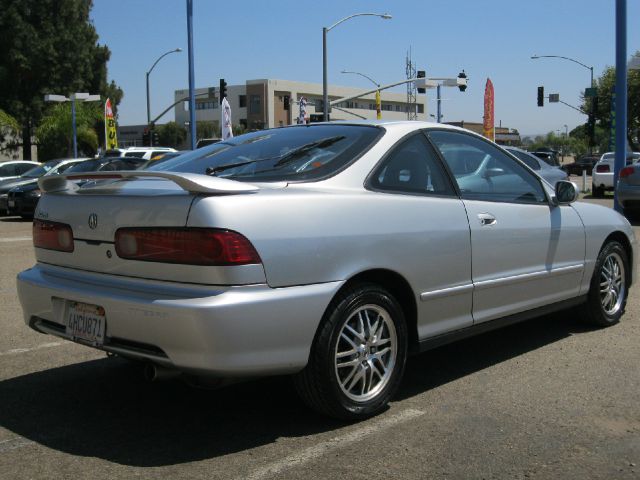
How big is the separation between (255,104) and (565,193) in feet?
277

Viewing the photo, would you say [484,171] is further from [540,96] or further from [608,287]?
[540,96]

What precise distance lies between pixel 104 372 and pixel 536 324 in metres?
3.48

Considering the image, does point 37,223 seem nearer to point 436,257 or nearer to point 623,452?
point 436,257

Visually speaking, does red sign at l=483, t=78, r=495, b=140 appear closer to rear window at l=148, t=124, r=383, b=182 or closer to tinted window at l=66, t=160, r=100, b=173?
tinted window at l=66, t=160, r=100, b=173

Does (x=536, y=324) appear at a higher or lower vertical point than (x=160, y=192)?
lower

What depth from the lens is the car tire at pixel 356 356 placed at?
3.52 metres

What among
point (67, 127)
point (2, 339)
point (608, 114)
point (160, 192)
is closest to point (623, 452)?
point (160, 192)

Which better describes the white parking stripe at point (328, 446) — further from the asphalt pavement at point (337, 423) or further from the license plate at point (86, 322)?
the license plate at point (86, 322)

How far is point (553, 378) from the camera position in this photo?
453 cm

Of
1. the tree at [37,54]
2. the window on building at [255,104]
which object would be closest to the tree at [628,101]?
the tree at [37,54]

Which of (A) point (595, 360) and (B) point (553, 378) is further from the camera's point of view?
(A) point (595, 360)

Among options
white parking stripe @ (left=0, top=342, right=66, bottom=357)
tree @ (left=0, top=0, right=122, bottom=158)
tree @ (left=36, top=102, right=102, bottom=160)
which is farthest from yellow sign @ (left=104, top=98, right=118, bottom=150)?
white parking stripe @ (left=0, top=342, right=66, bottom=357)

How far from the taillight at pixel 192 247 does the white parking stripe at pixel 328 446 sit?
91 centimetres

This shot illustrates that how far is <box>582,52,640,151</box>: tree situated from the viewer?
1821 inches
